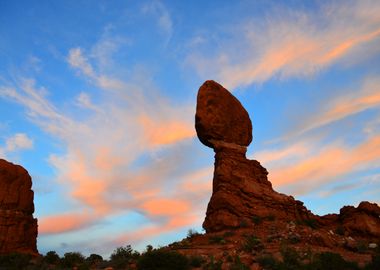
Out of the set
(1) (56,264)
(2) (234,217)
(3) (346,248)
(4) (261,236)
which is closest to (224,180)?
(2) (234,217)

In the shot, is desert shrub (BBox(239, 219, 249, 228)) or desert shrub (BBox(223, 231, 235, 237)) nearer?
desert shrub (BBox(223, 231, 235, 237))

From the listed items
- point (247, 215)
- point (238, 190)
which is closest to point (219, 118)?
point (238, 190)

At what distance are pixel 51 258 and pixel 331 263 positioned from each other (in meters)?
17.3

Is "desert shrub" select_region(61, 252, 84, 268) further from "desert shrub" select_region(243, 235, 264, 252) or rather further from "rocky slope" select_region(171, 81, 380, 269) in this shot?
"desert shrub" select_region(243, 235, 264, 252)

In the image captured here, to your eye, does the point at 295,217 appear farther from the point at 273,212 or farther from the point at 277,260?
the point at 277,260

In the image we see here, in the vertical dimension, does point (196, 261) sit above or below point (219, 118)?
below

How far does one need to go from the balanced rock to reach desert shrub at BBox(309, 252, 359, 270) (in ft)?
51.1

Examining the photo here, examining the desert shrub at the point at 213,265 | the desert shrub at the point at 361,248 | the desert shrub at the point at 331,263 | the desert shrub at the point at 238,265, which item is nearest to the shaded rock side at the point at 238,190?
the desert shrub at the point at 361,248

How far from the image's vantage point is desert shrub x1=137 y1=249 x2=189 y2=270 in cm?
2338

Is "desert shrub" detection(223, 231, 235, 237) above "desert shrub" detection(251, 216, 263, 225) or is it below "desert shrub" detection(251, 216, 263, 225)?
below

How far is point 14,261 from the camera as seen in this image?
27281mm

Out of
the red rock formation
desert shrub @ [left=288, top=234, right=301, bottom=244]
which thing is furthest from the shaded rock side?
the red rock formation

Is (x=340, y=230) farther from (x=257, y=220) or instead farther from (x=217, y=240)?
(x=217, y=240)

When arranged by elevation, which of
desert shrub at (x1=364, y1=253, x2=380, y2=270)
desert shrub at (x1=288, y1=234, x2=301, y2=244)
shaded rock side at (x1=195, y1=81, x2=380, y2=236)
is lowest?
desert shrub at (x1=364, y1=253, x2=380, y2=270)
